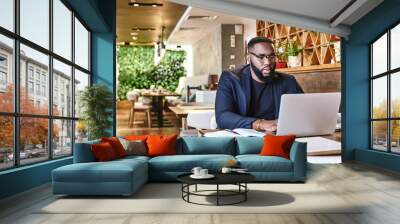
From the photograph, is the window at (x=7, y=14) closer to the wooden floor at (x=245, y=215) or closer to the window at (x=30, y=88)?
the window at (x=30, y=88)

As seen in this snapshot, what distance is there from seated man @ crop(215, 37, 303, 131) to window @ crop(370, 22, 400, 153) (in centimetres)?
146

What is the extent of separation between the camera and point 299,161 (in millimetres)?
6461

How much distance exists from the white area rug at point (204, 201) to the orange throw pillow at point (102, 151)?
0.74m

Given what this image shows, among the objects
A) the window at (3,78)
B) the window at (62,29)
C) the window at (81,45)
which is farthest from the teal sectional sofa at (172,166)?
the window at (81,45)

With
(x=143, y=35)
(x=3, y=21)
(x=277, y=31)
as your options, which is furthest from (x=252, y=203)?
(x=143, y=35)

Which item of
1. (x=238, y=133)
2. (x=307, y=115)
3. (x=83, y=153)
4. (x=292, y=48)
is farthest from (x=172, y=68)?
(x=83, y=153)

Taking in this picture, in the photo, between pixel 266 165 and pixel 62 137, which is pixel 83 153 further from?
pixel 266 165

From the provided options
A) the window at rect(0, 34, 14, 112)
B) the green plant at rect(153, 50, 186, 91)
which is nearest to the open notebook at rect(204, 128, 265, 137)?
the window at rect(0, 34, 14, 112)

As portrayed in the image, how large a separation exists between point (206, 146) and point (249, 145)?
646mm

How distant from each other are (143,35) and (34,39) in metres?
10.7


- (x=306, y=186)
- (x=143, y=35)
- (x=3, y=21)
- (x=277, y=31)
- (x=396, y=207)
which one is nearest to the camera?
(x=396, y=207)

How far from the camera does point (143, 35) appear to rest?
16.8m

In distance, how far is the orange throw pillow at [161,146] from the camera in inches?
276

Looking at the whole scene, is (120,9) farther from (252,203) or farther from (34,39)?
(252,203)
